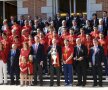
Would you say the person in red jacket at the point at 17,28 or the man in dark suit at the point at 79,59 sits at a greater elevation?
the person in red jacket at the point at 17,28

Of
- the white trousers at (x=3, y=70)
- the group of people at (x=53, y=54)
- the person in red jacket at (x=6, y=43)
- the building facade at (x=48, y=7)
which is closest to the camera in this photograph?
the group of people at (x=53, y=54)

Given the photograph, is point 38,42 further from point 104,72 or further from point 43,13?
point 43,13

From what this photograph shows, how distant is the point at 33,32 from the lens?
1941 centimetres

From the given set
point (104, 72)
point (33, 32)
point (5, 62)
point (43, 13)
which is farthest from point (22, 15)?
point (104, 72)

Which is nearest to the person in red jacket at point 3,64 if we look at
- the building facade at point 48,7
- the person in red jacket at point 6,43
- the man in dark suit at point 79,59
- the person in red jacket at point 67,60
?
the person in red jacket at point 6,43

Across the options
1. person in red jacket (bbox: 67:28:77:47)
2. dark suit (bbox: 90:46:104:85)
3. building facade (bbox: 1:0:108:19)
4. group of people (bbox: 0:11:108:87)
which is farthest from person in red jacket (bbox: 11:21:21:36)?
dark suit (bbox: 90:46:104:85)

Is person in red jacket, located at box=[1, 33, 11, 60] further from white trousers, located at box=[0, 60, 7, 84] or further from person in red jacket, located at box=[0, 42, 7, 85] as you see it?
white trousers, located at box=[0, 60, 7, 84]

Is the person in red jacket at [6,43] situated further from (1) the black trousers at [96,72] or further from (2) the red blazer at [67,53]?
(1) the black trousers at [96,72]

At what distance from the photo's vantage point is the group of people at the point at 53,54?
1728 centimetres

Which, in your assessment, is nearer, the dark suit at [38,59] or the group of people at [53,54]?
the group of people at [53,54]

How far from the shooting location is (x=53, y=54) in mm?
17406

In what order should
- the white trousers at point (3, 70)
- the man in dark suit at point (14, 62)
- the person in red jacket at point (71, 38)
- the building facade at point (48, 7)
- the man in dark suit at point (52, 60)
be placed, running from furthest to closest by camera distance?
the building facade at point (48, 7) < the white trousers at point (3, 70) < the person in red jacket at point (71, 38) < the man in dark suit at point (14, 62) < the man in dark suit at point (52, 60)

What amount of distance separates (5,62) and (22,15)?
475cm

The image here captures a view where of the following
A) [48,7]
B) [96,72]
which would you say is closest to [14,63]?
[96,72]
